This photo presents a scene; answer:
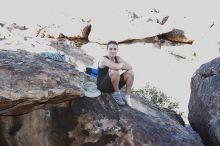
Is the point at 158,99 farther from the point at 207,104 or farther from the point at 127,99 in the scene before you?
the point at 127,99

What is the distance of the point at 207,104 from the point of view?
1220cm

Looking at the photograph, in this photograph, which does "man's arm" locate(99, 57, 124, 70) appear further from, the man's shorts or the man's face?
the man's shorts

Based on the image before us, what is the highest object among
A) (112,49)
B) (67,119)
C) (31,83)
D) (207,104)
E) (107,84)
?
(112,49)

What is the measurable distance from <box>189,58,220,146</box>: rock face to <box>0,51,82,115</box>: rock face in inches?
165

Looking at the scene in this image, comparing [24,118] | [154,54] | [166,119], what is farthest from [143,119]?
[154,54]

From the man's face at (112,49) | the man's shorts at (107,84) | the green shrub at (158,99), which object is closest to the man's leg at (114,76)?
the man's shorts at (107,84)

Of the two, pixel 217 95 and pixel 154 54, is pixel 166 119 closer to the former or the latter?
pixel 217 95

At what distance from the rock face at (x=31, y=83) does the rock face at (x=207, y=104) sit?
165 inches

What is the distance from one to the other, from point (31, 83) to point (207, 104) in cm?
563

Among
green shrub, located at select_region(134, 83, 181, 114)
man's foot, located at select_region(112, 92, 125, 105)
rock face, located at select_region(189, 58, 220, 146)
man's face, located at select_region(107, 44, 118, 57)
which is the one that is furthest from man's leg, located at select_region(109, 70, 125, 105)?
green shrub, located at select_region(134, 83, 181, 114)

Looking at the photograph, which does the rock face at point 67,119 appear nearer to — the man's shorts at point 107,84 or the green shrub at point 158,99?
the man's shorts at point 107,84

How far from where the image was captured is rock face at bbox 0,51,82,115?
8953 millimetres

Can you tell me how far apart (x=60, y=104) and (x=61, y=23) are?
2623cm

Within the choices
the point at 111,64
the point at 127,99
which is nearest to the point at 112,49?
the point at 111,64
